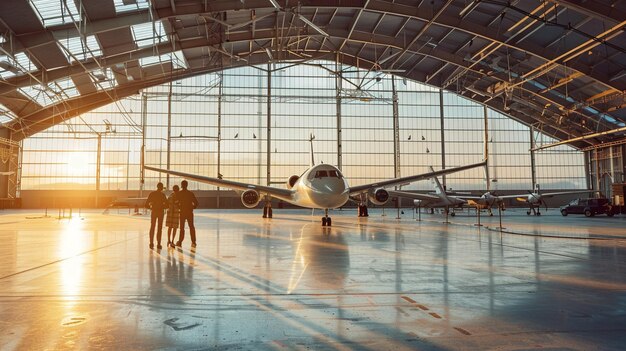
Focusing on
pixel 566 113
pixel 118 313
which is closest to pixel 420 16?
pixel 566 113

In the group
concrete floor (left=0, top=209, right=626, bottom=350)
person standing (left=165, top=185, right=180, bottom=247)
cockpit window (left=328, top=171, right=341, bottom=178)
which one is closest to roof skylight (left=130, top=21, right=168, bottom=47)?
cockpit window (left=328, top=171, right=341, bottom=178)

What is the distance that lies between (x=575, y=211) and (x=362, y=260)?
114 ft

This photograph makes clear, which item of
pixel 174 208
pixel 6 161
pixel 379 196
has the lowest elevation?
pixel 174 208

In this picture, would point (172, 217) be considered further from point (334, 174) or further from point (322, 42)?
point (322, 42)

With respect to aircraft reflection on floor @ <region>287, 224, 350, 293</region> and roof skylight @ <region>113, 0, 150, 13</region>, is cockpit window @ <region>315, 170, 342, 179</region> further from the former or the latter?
roof skylight @ <region>113, 0, 150, 13</region>

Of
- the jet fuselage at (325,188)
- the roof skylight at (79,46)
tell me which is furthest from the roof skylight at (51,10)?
the jet fuselage at (325,188)

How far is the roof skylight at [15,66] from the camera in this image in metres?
29.8

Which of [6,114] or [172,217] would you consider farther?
[6,114]

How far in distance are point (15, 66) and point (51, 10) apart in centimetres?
681

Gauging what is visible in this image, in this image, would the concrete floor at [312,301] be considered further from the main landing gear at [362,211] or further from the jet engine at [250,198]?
the main landing gear at [362,211]

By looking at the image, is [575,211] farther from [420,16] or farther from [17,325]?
[17,325]

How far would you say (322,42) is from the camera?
42.3m

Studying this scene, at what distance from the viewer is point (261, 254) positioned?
9.15 metres

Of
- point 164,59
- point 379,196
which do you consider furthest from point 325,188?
point 164,59
